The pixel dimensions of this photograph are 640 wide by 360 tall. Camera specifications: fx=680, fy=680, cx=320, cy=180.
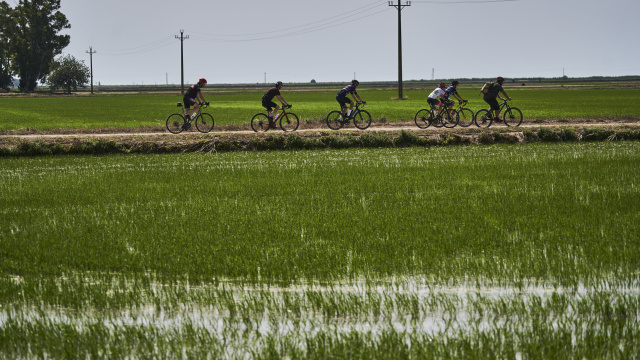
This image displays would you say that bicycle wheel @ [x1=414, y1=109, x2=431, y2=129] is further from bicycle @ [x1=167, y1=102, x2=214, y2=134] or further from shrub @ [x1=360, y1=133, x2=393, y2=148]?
bicycle @ [x1=167, y1=102, x2=214, y2=134]

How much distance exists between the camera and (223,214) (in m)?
11.0

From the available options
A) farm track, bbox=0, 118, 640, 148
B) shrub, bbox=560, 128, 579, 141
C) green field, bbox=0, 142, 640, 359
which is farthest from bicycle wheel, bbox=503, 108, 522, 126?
green field, bbox=0, 142, 640, 359

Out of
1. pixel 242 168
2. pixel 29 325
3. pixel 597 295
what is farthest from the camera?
pixel 242 168

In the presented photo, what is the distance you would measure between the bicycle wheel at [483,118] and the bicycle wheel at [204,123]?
11.1 m

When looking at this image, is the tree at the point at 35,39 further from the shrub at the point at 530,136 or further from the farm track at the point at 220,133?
the shrub at the point at 530,136

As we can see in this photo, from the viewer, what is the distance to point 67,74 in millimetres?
129250

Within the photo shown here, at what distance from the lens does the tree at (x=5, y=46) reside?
12466 cm

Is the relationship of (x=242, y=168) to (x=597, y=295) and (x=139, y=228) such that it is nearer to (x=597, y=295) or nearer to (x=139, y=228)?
(x=139, y=228)

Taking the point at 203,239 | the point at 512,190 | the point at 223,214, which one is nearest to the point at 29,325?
the point at 203,239

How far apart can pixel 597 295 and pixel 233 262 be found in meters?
3.96

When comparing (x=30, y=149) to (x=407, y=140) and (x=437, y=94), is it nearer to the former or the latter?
(x=407, y=140)

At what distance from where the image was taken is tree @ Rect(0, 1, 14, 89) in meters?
125

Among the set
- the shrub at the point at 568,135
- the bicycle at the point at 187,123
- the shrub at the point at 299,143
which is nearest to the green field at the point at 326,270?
the shrub at the point at 299,143

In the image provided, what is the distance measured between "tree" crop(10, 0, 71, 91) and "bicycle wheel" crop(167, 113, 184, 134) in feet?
355
